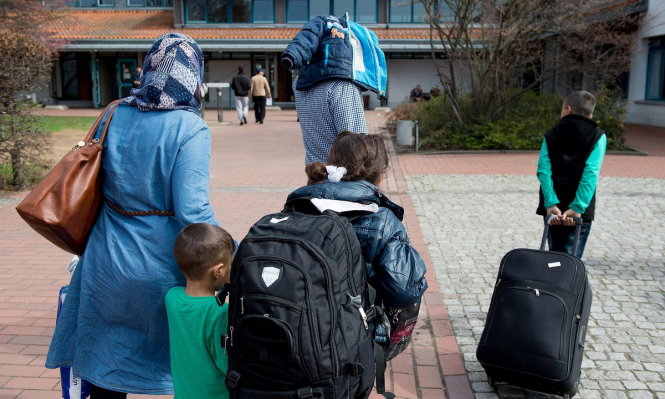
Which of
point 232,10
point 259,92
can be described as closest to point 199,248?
point 259,92

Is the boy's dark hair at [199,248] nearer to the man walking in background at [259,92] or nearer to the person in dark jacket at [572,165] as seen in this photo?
the person in dark jacket at [572,165]

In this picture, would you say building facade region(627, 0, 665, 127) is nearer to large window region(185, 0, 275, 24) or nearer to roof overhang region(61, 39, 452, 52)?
roof overhang region(61, 39, 452, 52)

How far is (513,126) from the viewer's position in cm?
1565

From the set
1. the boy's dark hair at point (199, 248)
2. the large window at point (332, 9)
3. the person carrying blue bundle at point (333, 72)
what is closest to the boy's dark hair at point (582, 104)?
the person carrying blue bundle at point (333, 72)

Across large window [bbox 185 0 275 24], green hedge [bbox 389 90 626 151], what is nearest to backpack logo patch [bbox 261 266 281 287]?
green hedge [bbox 389 90 626 151]

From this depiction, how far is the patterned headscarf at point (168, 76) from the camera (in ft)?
8.32

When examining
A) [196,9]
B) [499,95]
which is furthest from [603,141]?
[196,9]

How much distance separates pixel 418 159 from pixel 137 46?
21865mm

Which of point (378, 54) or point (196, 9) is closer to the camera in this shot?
point (378, 54)

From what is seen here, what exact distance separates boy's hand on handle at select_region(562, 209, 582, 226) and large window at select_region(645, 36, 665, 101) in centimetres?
1924

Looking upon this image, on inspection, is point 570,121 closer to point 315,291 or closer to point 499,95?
point 315,291

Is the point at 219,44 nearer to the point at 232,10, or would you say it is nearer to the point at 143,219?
the point at 232,10

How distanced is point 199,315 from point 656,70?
22.4m

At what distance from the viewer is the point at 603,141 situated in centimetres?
437
